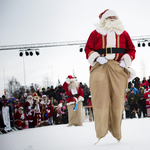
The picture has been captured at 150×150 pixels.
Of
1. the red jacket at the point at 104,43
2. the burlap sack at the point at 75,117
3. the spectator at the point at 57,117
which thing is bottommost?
the spectator at the point at 57,117

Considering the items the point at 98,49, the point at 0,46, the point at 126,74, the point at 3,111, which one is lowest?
the point at 3,111

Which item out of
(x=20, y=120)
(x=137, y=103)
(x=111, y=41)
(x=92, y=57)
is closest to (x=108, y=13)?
(x=111, y=41)

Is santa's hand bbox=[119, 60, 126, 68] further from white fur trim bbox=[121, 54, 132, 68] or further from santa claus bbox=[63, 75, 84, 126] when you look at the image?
santa claus bbox=[63, 75, 84, 126]

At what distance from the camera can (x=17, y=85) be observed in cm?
4547

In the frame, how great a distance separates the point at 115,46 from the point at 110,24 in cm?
39

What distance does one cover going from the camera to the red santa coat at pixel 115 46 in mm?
4270

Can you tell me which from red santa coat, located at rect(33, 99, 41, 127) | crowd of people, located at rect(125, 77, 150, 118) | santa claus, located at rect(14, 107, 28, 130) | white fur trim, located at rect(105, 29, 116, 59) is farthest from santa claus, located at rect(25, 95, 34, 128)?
white fur trim, located at rect(105, 29, 116, 59)

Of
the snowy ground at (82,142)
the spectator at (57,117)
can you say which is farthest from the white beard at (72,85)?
the spectator at (57,117)

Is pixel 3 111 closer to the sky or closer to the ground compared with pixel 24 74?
closer to the ground

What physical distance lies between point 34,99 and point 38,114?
790mm

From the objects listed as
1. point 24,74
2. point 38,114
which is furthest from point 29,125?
point 24,74

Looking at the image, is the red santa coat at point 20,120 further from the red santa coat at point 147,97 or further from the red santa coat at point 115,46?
the red santa coat at point 115,46

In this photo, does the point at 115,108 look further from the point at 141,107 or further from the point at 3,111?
the point at 141,107

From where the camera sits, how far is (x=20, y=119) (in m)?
11.5
